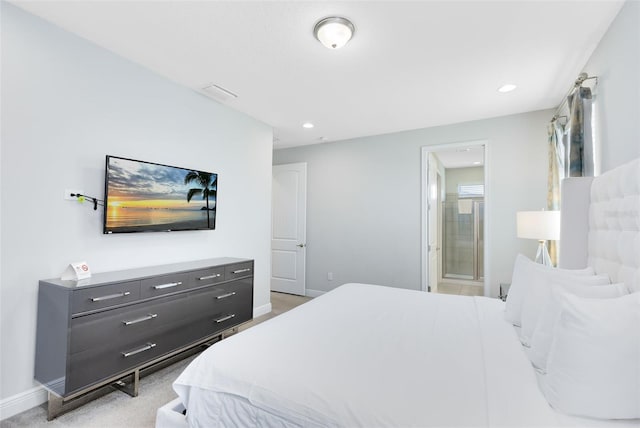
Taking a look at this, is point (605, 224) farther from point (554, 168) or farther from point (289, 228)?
point (289, 228)

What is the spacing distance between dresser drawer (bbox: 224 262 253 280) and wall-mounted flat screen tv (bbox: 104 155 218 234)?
532 mm

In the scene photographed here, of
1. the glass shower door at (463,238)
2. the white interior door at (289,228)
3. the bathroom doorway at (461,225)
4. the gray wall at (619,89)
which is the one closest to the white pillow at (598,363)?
the gray wall at (619,89)

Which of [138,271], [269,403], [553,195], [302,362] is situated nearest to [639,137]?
[553,195]

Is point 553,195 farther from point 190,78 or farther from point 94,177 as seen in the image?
point 94,177

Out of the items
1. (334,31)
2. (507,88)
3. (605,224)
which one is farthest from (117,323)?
(507,88)

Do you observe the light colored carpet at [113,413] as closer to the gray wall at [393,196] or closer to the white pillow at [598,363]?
the white pillow at [598,363]

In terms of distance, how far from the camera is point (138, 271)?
97.8 inches

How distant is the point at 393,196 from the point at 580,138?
2311 millimetres

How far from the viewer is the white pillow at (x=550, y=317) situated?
1.32 m

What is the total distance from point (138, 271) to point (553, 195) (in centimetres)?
404

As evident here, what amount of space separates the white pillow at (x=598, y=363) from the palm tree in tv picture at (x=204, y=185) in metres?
2.98

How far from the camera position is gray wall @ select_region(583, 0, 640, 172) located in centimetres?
173

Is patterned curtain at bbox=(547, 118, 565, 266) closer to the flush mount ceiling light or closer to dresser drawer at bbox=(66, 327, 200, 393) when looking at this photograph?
the flush mount ceiling light

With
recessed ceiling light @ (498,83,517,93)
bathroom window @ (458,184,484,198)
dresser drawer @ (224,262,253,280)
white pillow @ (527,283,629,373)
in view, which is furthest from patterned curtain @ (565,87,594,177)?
bathroom window @ (458,184,484,198)
